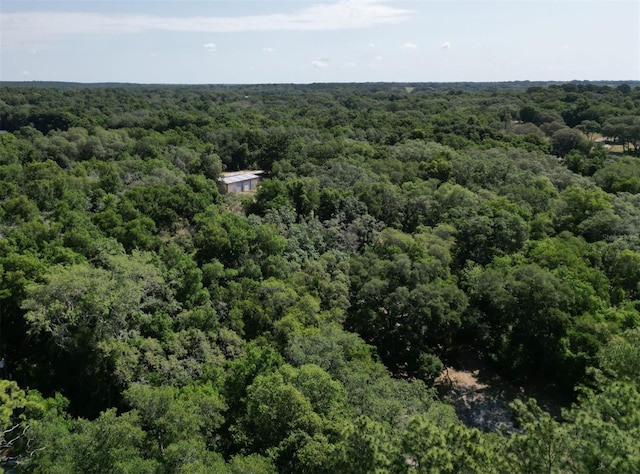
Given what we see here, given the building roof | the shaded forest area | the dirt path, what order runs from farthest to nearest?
the building roof < the dirt path < the shaded forest area

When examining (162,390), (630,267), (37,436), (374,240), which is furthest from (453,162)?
(37,436)

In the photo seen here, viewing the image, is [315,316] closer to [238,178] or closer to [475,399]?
[475,399]

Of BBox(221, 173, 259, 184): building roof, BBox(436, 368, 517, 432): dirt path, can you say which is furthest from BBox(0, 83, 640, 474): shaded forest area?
Answer: BBox(221, 173, 259, 184): building roof

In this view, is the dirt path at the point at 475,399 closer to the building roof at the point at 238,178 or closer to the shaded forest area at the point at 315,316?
the shaded forest area at the point at 315,316

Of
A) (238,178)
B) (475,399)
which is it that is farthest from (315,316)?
(238,178)

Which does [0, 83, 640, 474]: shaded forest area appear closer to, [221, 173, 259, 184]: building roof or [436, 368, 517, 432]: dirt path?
[436, 368, 517, 432]: dirt path

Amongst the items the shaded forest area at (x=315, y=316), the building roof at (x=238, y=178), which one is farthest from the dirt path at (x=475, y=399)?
the building roof at (x=238, y=178)

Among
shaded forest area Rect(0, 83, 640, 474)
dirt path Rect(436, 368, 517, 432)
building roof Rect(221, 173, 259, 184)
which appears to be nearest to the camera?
shaded forest area Rect(0, 83, 640, 474)
